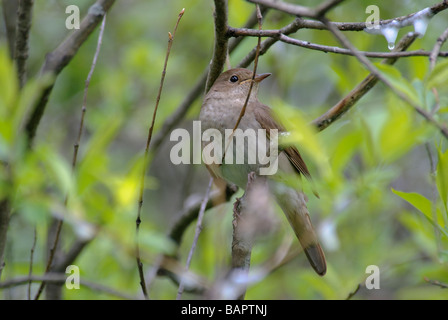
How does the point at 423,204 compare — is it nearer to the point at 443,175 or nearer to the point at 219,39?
the point at 443,175

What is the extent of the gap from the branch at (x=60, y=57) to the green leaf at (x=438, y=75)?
79.9 inches

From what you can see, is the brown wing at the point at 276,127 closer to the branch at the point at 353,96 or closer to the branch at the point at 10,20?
the branch at the point at 353,96

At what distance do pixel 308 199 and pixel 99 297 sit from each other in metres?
1.69

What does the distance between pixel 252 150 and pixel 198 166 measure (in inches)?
81.1

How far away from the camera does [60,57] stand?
11.4 feet

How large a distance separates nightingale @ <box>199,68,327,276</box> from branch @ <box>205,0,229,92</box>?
2.45ft

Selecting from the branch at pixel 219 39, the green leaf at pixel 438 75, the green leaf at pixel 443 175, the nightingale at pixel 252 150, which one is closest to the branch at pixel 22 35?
the branch at pixel 219 39

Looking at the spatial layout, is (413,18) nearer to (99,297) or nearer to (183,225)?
(183,225)

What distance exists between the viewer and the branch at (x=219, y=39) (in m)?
2.62

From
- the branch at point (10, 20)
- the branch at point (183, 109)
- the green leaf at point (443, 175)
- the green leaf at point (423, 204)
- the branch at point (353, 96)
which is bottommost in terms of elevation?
the green leaf at point (423, 204)

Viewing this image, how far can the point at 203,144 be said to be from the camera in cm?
413

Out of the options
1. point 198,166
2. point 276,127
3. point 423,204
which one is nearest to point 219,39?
point 423,204

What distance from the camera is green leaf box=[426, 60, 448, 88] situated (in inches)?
99.0

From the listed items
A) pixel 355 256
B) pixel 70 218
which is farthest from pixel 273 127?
pixel 355 256
